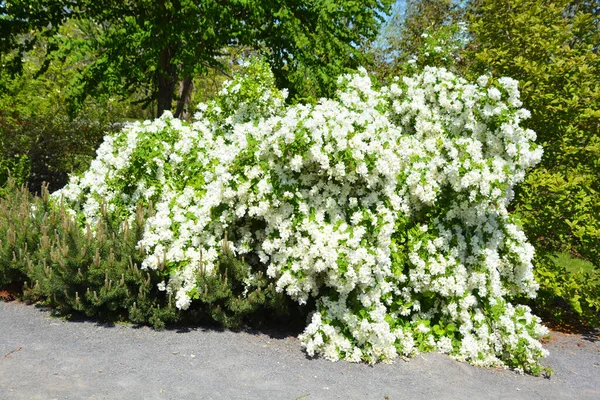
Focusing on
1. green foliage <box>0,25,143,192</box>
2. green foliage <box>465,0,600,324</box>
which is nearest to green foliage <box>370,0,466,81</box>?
green foliage <box>465,0,600,324</box>

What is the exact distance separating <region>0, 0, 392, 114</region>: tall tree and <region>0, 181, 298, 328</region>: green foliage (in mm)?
5171

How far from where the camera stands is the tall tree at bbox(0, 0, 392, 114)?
1003 cm

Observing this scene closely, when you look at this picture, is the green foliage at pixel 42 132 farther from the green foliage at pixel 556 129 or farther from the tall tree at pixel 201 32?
the green foliage at pixel 556 129

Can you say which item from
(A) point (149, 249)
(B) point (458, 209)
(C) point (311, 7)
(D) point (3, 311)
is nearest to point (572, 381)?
(B) point (458, 209)

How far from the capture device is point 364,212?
202 inches

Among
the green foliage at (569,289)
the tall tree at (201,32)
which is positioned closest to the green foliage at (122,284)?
the green foliage at (569,289)

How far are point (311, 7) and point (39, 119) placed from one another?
21.3ft

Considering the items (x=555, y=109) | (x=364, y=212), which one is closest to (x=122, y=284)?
(x=364, y=212)

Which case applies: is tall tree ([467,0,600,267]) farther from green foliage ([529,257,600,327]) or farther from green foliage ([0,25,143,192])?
green foliage ([0,25,143,192])

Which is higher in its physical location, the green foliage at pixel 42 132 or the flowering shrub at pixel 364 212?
the green foliage at pixel 42 132

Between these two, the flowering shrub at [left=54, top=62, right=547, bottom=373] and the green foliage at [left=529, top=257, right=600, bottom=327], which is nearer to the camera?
the flowering shrub at [left=54, top=62, right=547, bottom=373]

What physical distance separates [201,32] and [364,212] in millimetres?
6727

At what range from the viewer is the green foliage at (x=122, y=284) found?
16.8 feet

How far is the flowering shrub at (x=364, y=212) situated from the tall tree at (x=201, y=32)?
436cm
